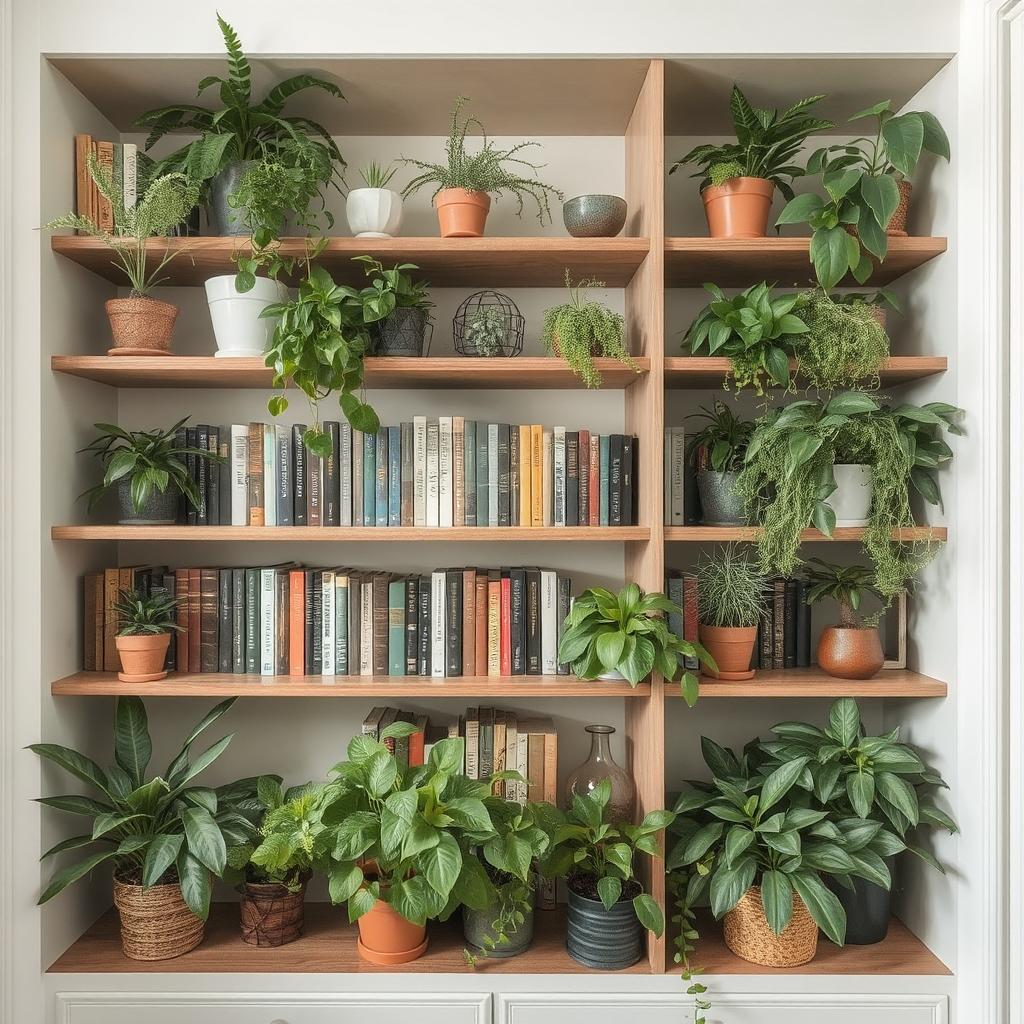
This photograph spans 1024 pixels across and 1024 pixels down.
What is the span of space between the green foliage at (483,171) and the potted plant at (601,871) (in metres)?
1.47

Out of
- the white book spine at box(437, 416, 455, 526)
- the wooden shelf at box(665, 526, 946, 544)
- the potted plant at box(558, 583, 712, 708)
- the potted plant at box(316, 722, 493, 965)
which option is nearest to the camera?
the potted plant at box(316, 722, 493, 965)

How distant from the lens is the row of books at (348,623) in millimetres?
2025

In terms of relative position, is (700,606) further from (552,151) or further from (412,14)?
(412,14)

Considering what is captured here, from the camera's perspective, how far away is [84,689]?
189cm

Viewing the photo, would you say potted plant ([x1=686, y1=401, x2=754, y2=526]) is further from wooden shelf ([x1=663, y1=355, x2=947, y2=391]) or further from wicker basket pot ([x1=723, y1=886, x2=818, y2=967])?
wicker basket pot ([x1=723, y1=886, x2=818, y2=967])

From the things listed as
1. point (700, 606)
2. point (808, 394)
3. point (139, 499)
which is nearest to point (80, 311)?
point (139, 499)

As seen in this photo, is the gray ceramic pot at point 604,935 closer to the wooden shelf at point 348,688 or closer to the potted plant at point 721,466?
the wooden shelf at point 348,688

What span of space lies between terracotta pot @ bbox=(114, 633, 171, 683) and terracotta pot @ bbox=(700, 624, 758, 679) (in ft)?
4.36

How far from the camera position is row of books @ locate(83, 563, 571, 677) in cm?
203

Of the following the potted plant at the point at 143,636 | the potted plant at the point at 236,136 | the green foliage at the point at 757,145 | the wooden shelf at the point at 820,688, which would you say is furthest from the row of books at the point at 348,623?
the green foliage at the point at 757,145

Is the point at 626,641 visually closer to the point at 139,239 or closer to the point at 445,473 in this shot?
the point at 445,473

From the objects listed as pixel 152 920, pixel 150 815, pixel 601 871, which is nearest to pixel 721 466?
pixel 601 871

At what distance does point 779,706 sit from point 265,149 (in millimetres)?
1969

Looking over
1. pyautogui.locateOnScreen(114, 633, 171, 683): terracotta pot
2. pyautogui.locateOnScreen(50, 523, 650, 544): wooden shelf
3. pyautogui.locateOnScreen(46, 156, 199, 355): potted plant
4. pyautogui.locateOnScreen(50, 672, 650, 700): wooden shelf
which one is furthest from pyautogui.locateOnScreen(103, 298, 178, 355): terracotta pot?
pyautogui.locateOnScreen(50, 672, 650, 700): wooden shelf
